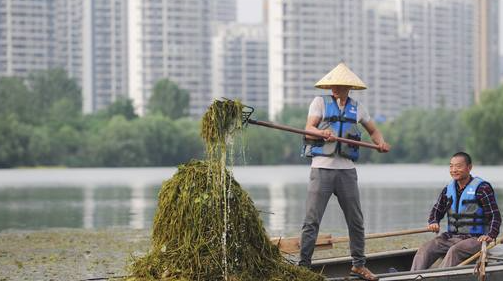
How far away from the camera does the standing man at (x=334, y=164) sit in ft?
30.5

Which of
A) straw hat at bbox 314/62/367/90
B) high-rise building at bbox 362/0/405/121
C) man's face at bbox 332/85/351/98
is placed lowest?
man's face at bbox 332/85/351/98

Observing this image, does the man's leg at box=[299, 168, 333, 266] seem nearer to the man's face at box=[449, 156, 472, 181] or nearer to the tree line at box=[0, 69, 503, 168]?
the man's face at box=[449, 156, 472, 181]

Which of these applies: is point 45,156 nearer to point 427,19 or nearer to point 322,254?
point 322,254

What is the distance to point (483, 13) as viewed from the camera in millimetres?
177375

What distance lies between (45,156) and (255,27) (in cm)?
9071

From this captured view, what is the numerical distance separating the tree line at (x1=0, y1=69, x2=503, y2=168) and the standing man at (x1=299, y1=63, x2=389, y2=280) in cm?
6244

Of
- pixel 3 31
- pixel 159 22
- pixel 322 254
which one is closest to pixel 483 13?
pixel 159 22

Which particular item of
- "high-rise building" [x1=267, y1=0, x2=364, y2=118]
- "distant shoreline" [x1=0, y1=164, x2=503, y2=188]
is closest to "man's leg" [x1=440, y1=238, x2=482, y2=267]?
"distant shoreline" [x1=0, y1=164, x2=503, y2=188]

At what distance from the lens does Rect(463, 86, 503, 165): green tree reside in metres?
70.2

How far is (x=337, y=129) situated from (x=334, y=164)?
0.29m

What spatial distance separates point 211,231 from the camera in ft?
27.9

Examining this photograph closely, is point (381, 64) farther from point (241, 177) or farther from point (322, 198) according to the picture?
point (322, 198)

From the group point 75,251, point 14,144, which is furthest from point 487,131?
point 75,251

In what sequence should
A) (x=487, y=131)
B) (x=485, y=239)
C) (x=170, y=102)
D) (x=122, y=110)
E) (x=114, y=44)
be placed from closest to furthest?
1. (x=485, y=239)
2. (x=487, y=131)
3. (x=122, y=110)
4. (x=170, y=102)
5. (x=114, y=44)
